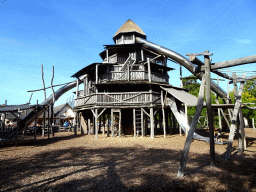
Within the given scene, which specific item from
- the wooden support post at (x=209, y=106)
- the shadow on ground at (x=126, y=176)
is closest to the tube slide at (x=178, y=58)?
the wooden support post at (x=209, y=106)

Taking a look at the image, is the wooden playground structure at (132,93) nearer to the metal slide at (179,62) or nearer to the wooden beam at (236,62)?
the metal slide at (179,62)

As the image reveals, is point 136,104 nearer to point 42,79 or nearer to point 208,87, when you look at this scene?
point 208,87


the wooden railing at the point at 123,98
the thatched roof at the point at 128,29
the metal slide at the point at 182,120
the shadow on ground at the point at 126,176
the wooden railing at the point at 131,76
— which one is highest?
the thatched roof at the point at 128,29

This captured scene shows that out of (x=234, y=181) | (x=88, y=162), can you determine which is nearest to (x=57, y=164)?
(x=88, y=162)

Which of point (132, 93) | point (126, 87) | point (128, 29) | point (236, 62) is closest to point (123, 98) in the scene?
point (132, 93)

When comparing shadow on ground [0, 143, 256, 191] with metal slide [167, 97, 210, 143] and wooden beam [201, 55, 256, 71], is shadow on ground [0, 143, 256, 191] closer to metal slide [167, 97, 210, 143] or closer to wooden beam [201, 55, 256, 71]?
wooden beam [201, 55, 256, 71]

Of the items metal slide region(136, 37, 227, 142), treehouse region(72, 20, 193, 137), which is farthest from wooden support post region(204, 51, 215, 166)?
treehouse region(72, 20, 193, 137)

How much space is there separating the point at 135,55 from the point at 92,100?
7791 millimetres

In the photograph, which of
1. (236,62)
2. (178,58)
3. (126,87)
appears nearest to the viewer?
(236,62)

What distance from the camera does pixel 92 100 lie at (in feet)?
56.9

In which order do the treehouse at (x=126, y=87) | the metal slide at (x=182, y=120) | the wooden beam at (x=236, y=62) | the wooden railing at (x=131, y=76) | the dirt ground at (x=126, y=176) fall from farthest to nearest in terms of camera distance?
the wooden railing at (x=131, y=76) → the treehouse at (x=126, y=87) → the metal slide at (x=182, y=120) → the wooden beam at (x=236, y=62) → the dirt ground at (x=126, y=176)

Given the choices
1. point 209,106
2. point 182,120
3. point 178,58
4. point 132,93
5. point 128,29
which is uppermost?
point 128,29

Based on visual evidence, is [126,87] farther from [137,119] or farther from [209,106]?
[209,106]

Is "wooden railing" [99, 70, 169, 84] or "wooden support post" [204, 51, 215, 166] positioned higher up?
"wooden railing" [99, 70, 169, 84]
